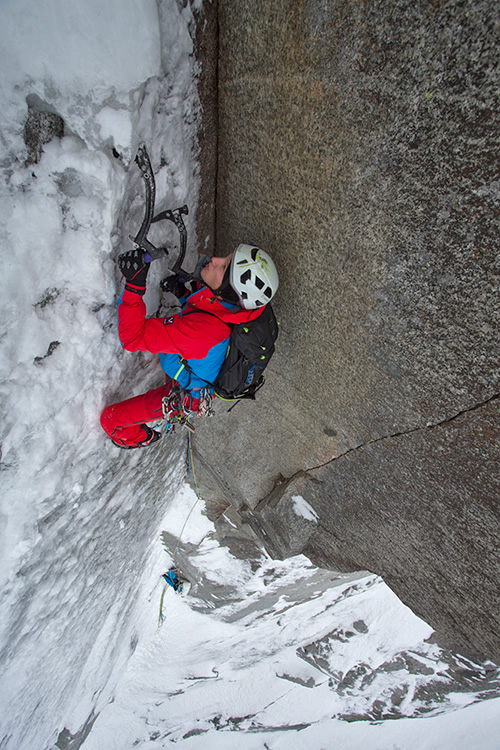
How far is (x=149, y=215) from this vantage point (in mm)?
2479

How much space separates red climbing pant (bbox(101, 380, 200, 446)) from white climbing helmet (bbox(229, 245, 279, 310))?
121cm

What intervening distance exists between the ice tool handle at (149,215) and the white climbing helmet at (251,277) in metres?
0.50

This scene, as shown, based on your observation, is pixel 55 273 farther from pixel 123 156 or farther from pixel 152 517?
pixel 152 517

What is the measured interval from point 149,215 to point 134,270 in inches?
17.0

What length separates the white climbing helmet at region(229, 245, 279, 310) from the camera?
94.7 inches

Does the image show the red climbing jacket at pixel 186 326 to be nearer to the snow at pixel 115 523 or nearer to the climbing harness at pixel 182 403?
the snow at pixel 115 523

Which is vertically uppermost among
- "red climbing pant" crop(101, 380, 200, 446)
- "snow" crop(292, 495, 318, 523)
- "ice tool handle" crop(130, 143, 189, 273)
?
"ice tool handle" crop(130, 143, 189, 273)

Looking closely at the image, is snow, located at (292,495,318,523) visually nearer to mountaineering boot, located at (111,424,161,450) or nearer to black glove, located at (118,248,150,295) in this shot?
mountaineering boot, located at (111,424,161,450)

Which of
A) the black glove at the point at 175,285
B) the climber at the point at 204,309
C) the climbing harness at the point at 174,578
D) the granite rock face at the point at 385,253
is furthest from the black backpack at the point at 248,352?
the climbing harness at the point at 174,578

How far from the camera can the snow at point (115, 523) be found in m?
2.01

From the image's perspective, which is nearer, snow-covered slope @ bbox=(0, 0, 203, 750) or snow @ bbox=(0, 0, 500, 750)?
snow-covered slope @ bbox=(0, 0, 203, 750)

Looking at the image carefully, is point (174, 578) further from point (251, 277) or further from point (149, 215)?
point (149, 215)

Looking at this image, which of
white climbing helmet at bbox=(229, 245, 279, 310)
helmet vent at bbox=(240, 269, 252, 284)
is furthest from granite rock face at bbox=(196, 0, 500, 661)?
helmet vent at bbox=(240, 269, 252, 284)

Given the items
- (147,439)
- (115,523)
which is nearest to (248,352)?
(147,439)
